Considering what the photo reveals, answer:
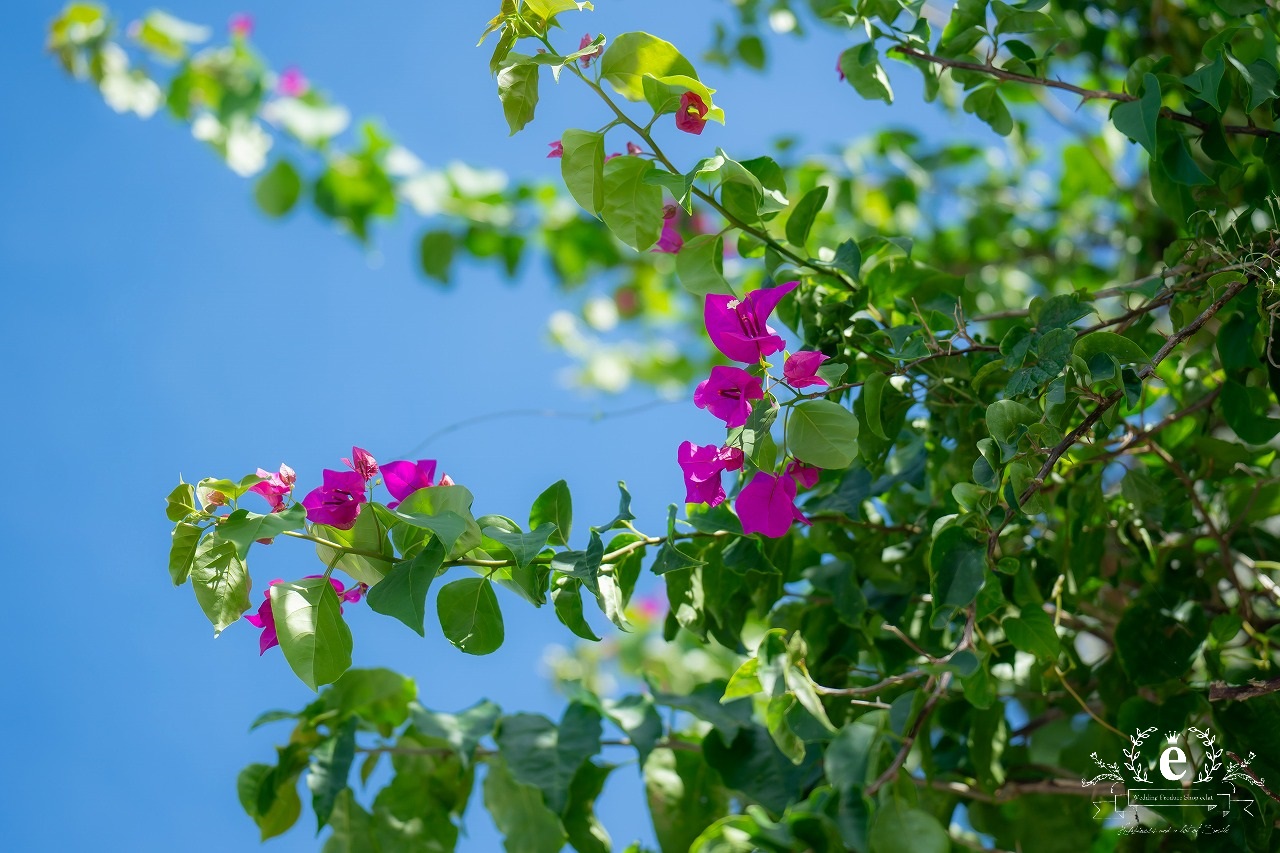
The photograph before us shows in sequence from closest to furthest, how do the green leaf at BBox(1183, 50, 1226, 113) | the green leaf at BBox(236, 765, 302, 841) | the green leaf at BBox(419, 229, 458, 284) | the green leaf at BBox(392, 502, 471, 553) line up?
the green leaf at BBox(392, 502, 471, 553)
the green leaf at BBox(1183, 50, 1226, 113)
the green leaf at BBox(236, 765, 302, 841)
the green leaf at BBox(419, 229, 458, 284)

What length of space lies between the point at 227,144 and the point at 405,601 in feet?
5.31

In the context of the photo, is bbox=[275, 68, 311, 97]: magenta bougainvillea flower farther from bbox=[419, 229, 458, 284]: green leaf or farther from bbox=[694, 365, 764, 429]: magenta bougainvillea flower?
bbox=[694, 365, 764, 429]: magenta bougainvillea flower

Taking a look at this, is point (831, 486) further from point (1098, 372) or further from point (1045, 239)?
point (1045, 239)

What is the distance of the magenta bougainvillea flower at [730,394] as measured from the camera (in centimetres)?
56

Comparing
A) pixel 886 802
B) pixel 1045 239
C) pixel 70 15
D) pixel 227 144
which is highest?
pixel 70 15

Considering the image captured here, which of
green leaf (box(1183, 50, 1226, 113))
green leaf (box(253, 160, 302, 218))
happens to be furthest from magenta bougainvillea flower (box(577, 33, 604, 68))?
green leaf (box(253, 160, 302, 218))

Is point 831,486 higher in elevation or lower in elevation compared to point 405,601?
higher

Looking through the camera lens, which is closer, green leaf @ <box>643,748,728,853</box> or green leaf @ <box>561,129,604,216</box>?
green leaf @ <box>561,129,604,216</box>

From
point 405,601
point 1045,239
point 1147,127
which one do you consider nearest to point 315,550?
point 405,601

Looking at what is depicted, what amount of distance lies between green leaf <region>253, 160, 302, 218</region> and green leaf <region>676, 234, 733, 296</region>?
1473mm

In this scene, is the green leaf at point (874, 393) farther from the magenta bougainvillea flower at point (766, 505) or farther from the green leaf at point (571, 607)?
the green leaf at point (571, 607)

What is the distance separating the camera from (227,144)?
1.89m

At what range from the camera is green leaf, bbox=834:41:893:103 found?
2.33 ft

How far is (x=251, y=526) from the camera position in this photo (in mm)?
513
